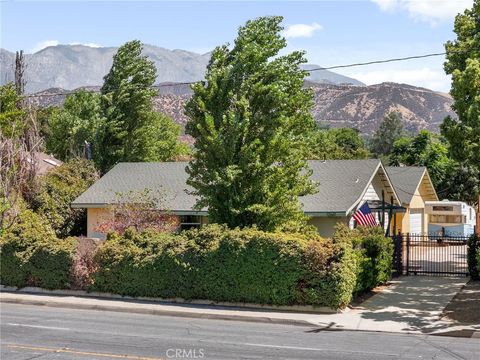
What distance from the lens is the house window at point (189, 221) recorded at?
32406mm

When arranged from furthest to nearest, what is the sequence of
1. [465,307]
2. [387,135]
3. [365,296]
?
[387,135] < [365,296] < [465,307]

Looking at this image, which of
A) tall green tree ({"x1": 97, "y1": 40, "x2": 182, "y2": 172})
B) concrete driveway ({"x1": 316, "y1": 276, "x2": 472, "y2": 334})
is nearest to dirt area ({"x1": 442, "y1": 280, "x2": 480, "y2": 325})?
concrete driveway ({"x1": 316, "y1": 276, "x2": 472, "y2": 334})

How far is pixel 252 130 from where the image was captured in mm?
23438

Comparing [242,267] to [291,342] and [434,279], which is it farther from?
[434,279]

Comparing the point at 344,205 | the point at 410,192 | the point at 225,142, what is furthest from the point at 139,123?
the point at 225,142

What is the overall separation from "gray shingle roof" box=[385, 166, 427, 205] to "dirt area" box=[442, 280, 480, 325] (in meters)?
18.5

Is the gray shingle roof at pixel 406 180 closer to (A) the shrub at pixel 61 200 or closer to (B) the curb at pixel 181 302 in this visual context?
(A) the shrub at pixel 61 200

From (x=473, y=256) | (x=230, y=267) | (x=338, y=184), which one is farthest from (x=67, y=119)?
(x=230, y=267)

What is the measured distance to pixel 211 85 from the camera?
23453mm

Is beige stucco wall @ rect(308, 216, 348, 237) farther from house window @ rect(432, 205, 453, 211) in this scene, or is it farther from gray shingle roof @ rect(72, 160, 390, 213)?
house window @ rect(432, 205, 453, 211)

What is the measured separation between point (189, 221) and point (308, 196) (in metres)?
6.07

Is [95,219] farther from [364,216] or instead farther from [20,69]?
[20,69]

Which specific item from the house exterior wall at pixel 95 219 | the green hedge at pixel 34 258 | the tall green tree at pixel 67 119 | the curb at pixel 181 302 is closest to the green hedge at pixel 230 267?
the curb at pixel 181 302

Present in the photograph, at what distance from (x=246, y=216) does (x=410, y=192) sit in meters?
21.9
